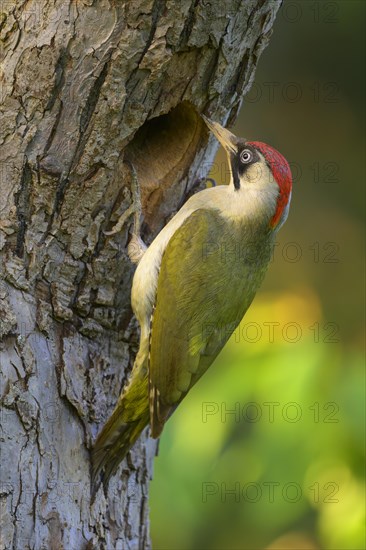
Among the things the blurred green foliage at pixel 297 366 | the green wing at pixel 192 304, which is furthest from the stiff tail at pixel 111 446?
the blurred green foliage at pixel 297 366

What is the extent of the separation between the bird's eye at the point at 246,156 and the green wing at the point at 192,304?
11.8 inches

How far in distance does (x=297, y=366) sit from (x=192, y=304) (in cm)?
61

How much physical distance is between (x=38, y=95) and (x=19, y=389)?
1183mm

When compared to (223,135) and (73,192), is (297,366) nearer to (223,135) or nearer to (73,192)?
(223,135)

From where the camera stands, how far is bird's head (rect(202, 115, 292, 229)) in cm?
394

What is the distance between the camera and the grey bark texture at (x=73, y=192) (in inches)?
133

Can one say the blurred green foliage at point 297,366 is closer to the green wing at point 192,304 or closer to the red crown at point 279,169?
the green wing at point 192,304

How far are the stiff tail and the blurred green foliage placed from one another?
543 millimetres

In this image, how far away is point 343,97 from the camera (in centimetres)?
666

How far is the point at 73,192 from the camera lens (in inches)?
142

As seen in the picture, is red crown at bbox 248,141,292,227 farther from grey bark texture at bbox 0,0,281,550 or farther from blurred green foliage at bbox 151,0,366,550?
blurred green foliage at bbox 151,0,366,550

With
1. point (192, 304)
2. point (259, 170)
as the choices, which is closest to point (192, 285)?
point (192, 304)

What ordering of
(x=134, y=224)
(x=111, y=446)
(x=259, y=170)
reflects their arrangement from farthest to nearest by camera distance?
1. (x=259, y=170)
2. (x=134, y=224)
3. (x=111, y=446)

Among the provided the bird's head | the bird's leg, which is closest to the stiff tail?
the bird's leg
